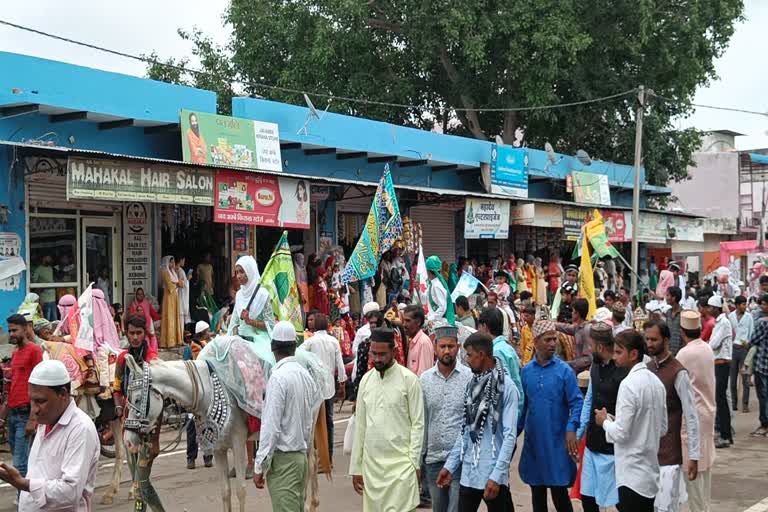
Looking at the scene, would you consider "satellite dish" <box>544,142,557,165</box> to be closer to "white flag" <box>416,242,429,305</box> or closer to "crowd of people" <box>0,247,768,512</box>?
"white flag" <box>416,242,429,305</box>

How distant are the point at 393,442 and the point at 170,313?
10615mm

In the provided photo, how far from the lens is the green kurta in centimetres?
579

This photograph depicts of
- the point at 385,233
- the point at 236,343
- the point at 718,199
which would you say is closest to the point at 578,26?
the point at 385,233

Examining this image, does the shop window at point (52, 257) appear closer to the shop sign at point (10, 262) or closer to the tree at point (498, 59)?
the shop sign at point (10, 262)

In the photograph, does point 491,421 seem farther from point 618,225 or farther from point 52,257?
point 618,225

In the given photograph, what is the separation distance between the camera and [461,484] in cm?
585

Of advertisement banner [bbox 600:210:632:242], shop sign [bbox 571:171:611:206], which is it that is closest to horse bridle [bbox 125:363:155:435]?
advertisement banner [bbox 600:210:632:242]

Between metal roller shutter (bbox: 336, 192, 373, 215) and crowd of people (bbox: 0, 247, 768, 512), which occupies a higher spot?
metal roller shutter (bbox: 336, 192, 373, 215)

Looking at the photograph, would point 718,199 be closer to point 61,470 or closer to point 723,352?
point 723,352

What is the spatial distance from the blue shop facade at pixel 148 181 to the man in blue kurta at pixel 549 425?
8170 millimetres

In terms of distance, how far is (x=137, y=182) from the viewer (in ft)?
44.5

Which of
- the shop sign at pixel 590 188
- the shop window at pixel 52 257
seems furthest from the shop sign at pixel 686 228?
the shop window at pixel 52 257

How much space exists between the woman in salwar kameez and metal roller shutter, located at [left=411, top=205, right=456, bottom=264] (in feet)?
24.6

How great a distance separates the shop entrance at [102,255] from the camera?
15303mm
